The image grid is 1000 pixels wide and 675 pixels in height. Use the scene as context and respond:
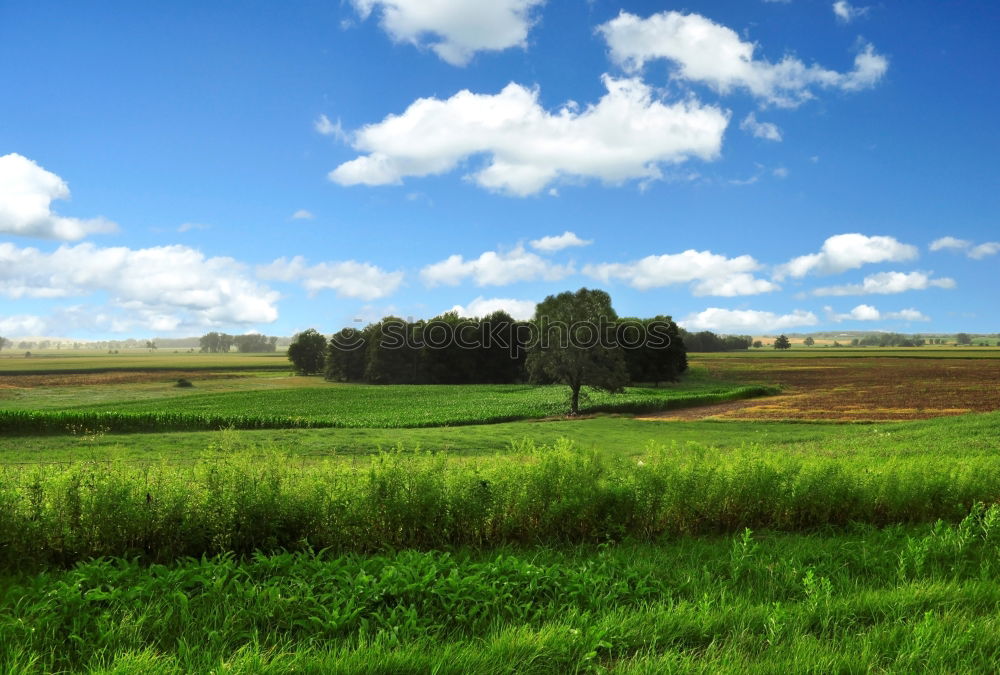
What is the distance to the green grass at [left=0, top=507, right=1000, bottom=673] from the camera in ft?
13.4

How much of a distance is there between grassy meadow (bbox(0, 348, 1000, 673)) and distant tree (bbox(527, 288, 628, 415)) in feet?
103

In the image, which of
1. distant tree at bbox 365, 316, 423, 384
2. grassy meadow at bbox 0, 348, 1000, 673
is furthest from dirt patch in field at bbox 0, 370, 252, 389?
grassy meadow at bbox 0, 348, 1000, 673

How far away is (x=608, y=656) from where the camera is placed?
433cm

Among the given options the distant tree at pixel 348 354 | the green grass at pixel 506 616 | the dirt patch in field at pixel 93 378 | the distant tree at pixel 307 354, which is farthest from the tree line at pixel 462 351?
the green grass at pixel 506 616

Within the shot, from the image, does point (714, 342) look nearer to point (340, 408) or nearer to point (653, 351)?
point (653, 351)

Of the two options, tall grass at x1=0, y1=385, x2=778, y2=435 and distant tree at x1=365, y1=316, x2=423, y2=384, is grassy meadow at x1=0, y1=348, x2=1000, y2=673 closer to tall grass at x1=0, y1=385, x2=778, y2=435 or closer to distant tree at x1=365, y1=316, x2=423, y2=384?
tall grass at x1=0, y1=385, x2=778, y2=435

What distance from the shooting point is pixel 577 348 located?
41.3 metres

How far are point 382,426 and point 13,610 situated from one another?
1221 inches

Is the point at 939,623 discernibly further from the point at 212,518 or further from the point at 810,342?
the point at 810,342

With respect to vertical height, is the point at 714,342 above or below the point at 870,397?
above

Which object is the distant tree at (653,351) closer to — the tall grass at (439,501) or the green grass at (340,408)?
the green grass at (340,408)

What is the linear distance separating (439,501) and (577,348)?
3511 centimetres

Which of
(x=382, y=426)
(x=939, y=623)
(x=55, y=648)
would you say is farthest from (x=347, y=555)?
(x=382, y=426)

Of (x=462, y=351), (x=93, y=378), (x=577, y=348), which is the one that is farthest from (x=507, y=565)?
(x=93, y=378)
